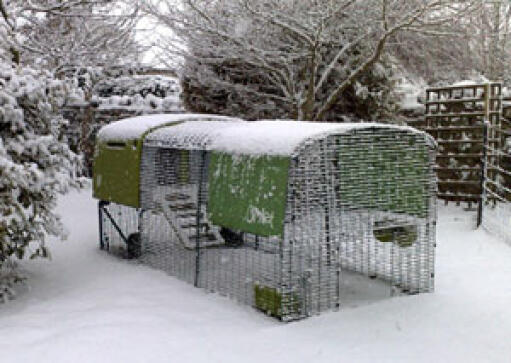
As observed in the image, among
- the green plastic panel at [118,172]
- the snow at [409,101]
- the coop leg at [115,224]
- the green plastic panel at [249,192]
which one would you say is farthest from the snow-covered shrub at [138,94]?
the green plastic panel at [249,192]

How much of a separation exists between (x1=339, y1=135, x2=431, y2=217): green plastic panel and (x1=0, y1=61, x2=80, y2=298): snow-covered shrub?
2525mm

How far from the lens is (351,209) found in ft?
15.4

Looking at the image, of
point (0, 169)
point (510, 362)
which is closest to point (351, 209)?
point (510, 362)

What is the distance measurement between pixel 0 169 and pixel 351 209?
Result: 9.19 feet

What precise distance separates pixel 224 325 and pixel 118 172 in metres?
2.64

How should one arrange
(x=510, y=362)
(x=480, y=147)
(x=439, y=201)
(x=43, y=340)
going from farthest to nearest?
1. (x=439, y=201)
2. (x=480, y=147)
3. (x=43, y=340)
4. (x=510, y=362)

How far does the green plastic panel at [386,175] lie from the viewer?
4664mm

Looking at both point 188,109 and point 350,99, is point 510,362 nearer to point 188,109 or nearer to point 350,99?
point 350,99

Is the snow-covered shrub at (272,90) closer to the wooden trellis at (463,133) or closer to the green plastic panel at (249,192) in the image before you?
the wooden trellis at (463,133)

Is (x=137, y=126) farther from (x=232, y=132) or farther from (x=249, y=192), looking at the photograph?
(x=249, y=192)

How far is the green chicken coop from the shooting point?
449 centimetres

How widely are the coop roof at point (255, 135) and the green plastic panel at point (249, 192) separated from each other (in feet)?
0.26

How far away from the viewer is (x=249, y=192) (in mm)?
4656

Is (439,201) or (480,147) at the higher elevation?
(480,147)
